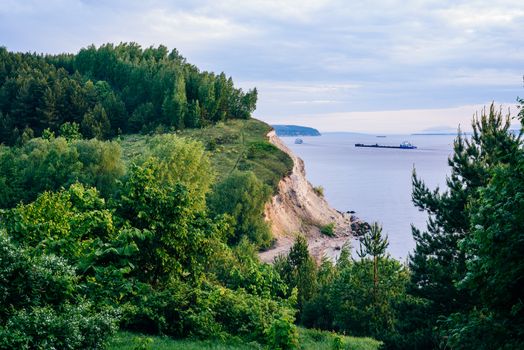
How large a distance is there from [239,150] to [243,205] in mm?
21675

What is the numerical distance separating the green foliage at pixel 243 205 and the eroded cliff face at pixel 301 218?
2.58 metres

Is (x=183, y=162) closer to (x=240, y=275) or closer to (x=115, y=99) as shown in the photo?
(x=240, y=275)

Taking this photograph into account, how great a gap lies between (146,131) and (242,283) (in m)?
76.2

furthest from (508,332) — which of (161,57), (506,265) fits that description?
(161,57)

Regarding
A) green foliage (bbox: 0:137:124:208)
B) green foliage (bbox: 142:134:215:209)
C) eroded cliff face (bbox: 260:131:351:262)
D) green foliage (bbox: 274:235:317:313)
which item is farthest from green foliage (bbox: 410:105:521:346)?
green foliage (bbox: 0:137:124:208)

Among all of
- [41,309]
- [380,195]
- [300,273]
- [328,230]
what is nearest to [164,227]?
[41,309]

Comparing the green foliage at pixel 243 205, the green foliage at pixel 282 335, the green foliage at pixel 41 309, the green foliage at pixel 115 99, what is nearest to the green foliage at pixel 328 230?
the green foliage at pixel 243 205

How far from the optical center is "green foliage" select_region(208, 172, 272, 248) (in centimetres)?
6378

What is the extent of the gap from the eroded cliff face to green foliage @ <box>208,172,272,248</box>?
258cm

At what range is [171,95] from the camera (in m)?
99.5

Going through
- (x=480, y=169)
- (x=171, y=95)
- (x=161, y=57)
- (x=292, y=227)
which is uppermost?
(x=161, y=57)

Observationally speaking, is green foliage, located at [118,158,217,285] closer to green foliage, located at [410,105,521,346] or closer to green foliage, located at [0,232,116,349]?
green foliage, located at [0,232,116,349]

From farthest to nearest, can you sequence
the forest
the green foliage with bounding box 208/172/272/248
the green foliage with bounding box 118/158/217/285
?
the green foliage with bounding box 208/172/272/248 → the green foliage with bounding box 118/158/217/285 → the forest

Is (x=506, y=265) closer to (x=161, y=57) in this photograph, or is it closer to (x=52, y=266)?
(x=52, y=266)
